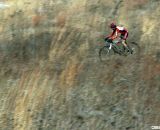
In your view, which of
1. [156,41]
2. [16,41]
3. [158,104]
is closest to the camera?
[158,104]

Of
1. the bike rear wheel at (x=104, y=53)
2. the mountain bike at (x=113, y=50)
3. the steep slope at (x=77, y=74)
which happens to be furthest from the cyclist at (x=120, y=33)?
the steep slope at (x=77, y=74)

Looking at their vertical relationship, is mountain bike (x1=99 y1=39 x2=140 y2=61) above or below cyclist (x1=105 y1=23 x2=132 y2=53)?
below

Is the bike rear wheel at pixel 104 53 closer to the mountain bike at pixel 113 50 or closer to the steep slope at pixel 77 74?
the mountain bike at pixel 113 50

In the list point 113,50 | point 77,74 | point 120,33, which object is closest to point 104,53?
point 113,50

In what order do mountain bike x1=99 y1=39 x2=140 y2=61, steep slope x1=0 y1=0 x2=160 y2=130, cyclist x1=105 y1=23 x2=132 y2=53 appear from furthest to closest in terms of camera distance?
mountain bike x1=99 y1=39 x2=140 y2=61, cyclist x1=105 y1=23 x2=132 y2=53, steep slope x1=0 y1=0 x2=160 y2=130

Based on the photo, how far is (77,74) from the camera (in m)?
15.0

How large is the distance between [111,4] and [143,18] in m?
1.66

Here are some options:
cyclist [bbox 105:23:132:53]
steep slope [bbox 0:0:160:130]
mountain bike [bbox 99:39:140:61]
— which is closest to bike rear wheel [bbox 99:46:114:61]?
mountain bike [bbox 99:39:140:61]

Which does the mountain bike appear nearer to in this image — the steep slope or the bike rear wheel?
the bike rear wheel

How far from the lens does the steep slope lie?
1430 centimetres

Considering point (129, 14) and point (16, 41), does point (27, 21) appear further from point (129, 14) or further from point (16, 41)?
point (129, 14)

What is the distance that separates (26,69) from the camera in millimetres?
15547

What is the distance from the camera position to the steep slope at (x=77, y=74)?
46.9 ft

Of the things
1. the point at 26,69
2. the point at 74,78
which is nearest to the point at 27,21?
the point at 26,69
